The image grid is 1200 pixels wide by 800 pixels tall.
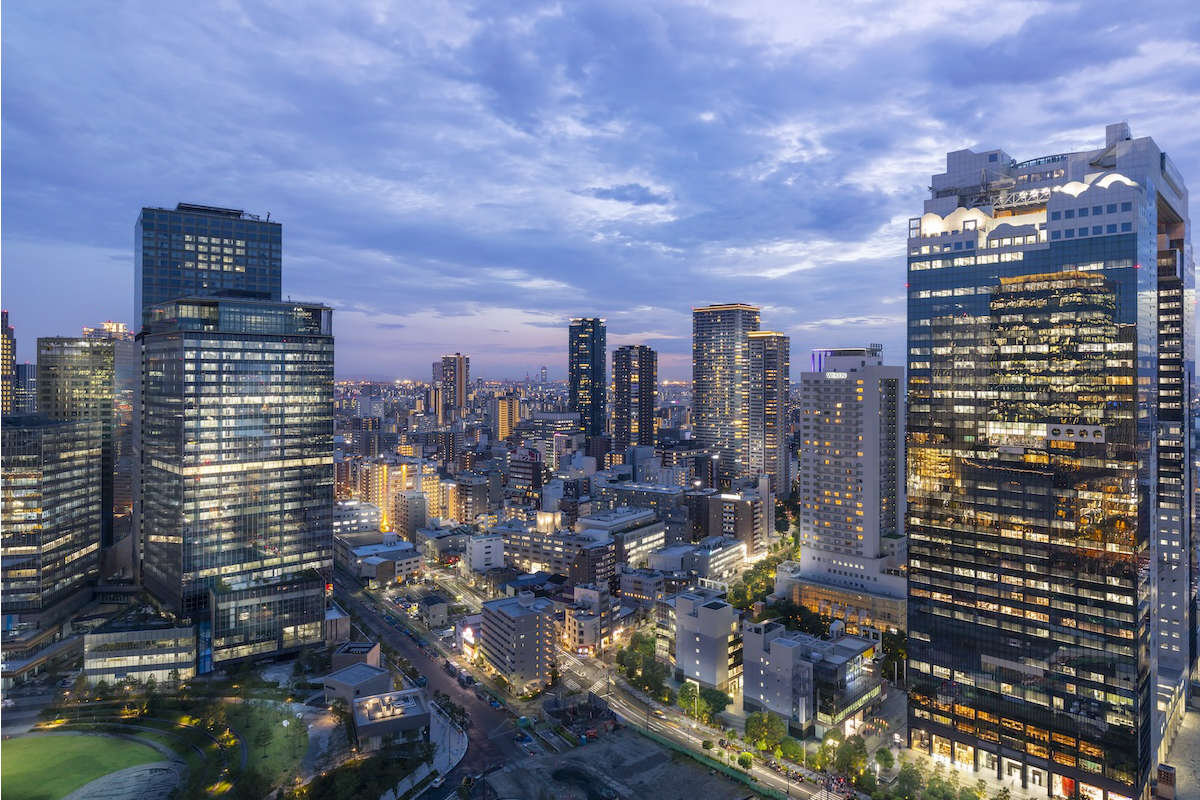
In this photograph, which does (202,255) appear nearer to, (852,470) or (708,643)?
(708,643)

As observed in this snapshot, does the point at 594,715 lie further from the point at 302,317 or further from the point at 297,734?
the point at 302,317

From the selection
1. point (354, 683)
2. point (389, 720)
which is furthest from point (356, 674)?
point (389, 720)

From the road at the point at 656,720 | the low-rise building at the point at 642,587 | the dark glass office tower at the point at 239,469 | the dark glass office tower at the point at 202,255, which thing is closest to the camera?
the road at the point at 656,720

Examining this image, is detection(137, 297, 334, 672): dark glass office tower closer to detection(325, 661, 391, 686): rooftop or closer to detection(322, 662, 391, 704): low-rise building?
detection(325, 661, 391, 686): rooftop

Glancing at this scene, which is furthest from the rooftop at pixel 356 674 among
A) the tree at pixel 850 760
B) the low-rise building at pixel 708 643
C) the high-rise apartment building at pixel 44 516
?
the tree at pixel 850 760

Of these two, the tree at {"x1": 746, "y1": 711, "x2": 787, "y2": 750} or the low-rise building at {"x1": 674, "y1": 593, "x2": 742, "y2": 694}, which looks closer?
the tree at {"x1": 746, "y1": 711, "x2": 787, "y2": 750}

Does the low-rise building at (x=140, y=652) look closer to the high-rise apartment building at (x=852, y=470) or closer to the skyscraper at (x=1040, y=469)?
the skyscraper at (x=1040, y=469)

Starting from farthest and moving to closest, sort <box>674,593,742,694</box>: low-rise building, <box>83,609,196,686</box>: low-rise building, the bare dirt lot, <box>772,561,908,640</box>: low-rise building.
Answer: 1. <box>772,561,908,640</box>: low-rise building
2. <box>674,593,742,694</box>: low-rise building
3. <box>83,609,196,686</box>: low-rise building
4. the bare dirt lot

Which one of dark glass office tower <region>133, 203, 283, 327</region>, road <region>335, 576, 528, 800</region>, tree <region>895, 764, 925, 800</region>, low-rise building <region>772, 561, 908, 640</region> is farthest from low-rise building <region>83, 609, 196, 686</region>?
low-rise building <region>772, 561, 908, 640</region>
